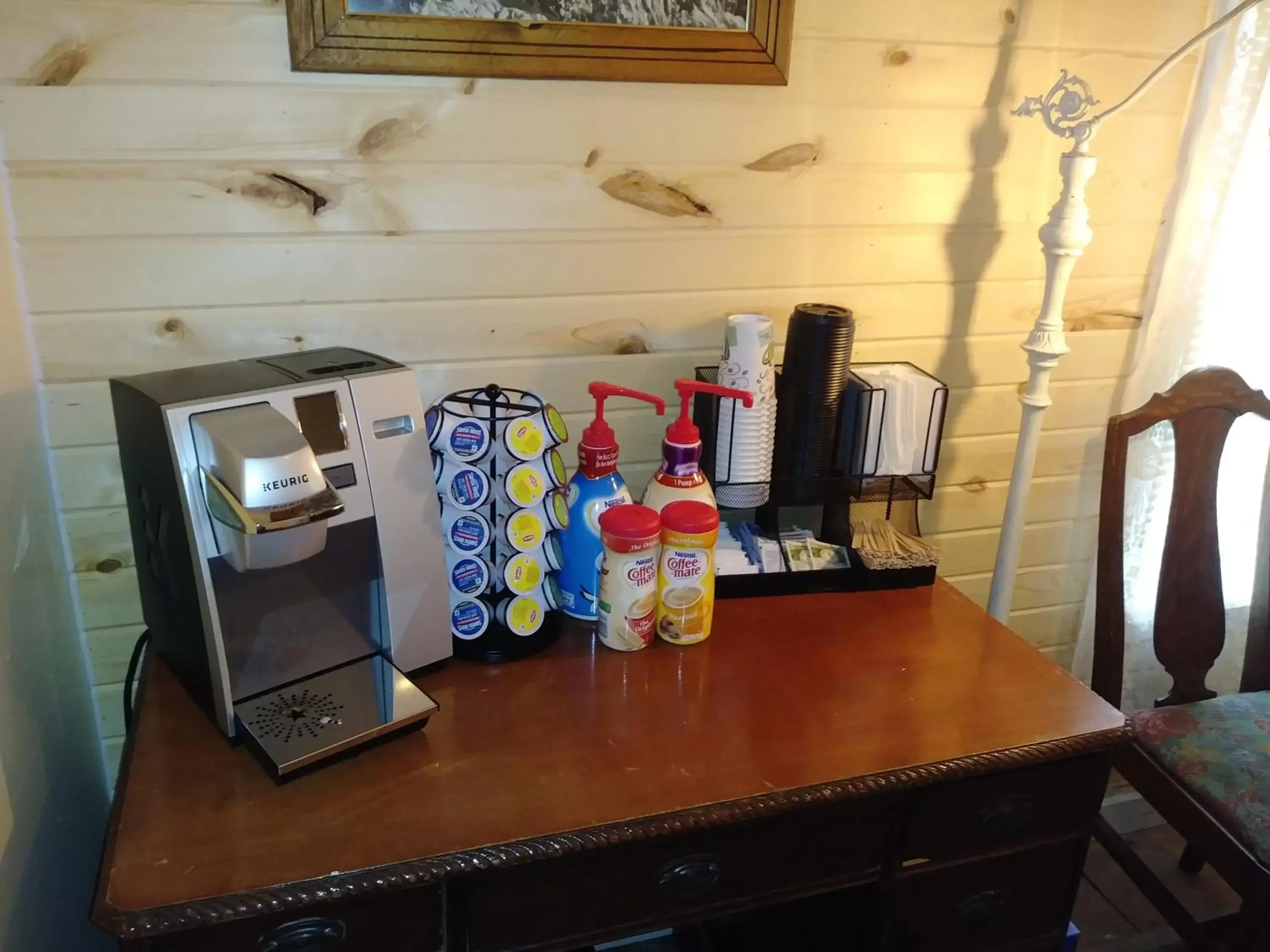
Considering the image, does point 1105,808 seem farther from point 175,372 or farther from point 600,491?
point 175,372

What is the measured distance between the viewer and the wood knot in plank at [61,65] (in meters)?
1.05

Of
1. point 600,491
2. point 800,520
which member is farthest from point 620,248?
point 800,520

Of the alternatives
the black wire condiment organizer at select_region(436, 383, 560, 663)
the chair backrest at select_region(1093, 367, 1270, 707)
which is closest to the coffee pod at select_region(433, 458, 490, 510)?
the black wire condiment organizer at select_region(436, 383, 560, 663)

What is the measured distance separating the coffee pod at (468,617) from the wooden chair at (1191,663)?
97 cm

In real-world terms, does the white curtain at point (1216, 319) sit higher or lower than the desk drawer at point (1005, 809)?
higher

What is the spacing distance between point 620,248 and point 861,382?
0.38 m

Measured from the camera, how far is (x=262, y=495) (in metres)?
0.82

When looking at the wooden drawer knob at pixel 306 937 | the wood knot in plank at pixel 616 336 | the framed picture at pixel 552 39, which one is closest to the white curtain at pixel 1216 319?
the framed picture at pixel 552 39

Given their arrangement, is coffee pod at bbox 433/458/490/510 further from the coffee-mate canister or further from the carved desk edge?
the carved desk edge

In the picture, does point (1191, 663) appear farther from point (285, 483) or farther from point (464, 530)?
point (285, 483)

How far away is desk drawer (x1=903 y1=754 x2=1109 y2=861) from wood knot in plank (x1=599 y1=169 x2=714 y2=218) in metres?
0.79

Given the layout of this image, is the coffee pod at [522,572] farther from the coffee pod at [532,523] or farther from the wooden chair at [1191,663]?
the wooden chair at [1191,663]

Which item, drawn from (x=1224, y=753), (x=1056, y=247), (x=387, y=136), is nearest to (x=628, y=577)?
(x=387, y=136)

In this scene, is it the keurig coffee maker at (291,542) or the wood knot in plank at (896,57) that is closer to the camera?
the keurig coffee maker at (291,542)
